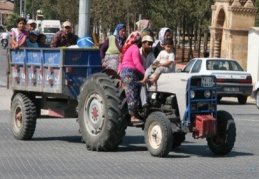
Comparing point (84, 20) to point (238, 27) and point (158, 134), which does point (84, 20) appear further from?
point (238, 27)

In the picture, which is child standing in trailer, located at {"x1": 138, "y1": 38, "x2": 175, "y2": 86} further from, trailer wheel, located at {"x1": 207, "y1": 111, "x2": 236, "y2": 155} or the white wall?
the white wall

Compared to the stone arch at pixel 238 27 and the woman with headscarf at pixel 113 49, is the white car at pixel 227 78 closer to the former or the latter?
the stone arch at pixel 238 27

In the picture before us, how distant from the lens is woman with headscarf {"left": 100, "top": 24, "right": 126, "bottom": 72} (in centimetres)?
1558

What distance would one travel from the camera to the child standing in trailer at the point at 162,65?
46.8 feet

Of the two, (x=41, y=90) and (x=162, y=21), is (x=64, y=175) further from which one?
(x=162, y=21)

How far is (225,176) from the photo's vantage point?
12141 millimetres

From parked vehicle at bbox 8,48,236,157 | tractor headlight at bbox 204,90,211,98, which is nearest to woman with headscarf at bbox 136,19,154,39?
parked vehicle at bbox 8,48,236,157

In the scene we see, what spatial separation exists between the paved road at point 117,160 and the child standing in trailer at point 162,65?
1262 mm

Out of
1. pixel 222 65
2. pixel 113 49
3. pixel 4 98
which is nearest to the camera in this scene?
pixel 113 49

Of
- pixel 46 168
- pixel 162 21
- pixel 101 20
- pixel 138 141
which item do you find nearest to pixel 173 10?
pixel 162 21

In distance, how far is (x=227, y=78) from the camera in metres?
29.7

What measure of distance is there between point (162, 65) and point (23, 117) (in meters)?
3.24

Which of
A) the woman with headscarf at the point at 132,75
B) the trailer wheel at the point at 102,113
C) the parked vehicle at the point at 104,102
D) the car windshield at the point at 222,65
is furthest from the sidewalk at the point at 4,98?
the woman with headscarf at the point at 132,75

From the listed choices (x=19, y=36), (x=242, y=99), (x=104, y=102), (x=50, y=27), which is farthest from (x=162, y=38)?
(x=50, y=27)
